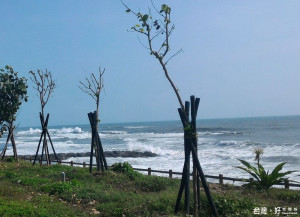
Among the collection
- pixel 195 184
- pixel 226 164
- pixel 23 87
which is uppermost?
pixel 23 87

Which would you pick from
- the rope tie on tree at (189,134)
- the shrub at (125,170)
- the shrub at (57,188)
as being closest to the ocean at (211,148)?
the shrub at (125,170)

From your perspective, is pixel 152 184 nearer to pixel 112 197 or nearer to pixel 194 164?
pixel 112 197

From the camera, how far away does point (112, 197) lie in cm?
913

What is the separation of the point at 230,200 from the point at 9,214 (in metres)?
4.60

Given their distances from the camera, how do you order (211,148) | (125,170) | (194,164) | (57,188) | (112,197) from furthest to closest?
(211,148) → (125,170) → (57,188) → (112,197) → (194,164)

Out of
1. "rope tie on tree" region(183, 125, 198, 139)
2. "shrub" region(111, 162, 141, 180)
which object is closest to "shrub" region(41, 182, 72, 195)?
"shrub" region(111, 162, 141, 180)

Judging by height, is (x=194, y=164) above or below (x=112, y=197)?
above

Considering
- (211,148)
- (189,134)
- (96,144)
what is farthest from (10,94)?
(211,148)

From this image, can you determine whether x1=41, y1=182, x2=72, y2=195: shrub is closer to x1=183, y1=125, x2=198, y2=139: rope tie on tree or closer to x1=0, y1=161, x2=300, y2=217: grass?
x1=0, y1=161, x2=300, y2=217: grass

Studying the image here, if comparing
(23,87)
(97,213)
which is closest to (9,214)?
(97,213)

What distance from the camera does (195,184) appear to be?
746 cm

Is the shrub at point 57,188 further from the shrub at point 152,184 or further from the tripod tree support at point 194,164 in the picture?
the tripod tree support at point 194,164

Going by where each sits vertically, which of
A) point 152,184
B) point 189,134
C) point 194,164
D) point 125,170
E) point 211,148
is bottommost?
point 211,148

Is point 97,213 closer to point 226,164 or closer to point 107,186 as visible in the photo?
point 107,186
